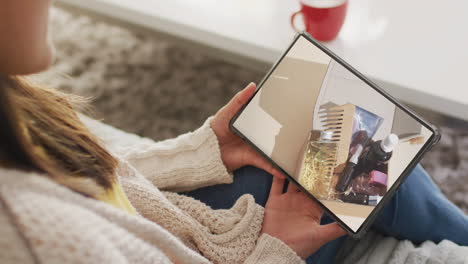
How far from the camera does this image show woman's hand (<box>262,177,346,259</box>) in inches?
24.7

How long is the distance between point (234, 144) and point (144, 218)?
0.86 feet

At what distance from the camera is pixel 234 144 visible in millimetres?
726

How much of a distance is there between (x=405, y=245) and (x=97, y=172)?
0.44m

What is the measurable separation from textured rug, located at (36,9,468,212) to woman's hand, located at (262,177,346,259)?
0.65 meters

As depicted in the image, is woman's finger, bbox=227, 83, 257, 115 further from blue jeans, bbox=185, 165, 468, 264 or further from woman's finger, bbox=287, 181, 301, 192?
blue jeans, bbox=185, 165, 468, 264

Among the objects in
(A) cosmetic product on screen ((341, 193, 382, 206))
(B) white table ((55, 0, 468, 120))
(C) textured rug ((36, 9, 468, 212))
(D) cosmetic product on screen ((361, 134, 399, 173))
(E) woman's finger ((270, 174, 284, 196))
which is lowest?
(C) textured rug ((36, 9, 468, 212))

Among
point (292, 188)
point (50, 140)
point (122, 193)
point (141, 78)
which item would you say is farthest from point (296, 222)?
point (141, 78)

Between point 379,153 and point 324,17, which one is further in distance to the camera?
point 324,17

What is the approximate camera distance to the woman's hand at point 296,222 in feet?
2.06

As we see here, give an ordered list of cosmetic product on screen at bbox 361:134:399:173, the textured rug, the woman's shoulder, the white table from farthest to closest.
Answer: the textured rug, the white table, cosmetic product on screen at bbox 361:134:399:173, the woman's shoulder

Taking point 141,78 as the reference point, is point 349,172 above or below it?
above

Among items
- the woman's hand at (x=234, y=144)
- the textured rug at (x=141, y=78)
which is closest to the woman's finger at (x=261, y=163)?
the woman's hand at (x=234, y=144)

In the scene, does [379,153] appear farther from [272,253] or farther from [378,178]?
[272,253]

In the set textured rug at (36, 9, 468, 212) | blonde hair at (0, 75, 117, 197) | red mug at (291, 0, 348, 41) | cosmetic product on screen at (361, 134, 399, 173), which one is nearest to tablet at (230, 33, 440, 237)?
cosmetic product on screen at (361, 134, 399, 173)
